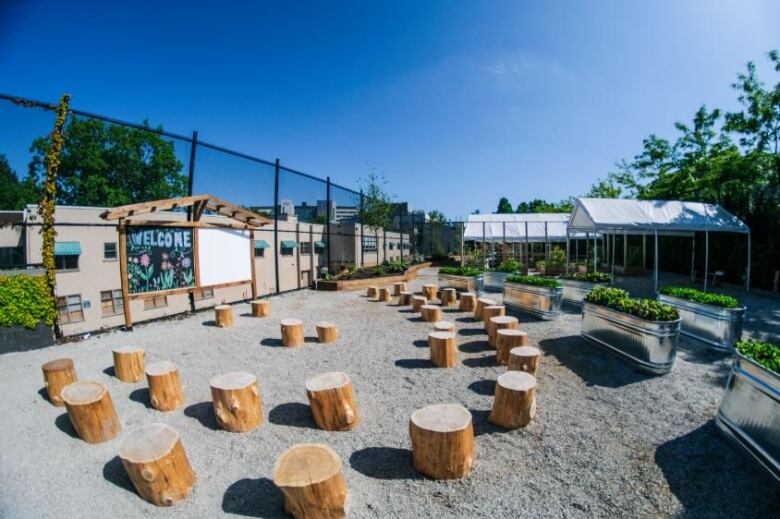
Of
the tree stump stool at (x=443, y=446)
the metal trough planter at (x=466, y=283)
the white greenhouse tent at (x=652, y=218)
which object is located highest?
the white greenhouse tent at (x=652, y=218)

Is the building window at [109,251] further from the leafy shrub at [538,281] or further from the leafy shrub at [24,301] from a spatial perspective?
the leafy shrub at [538,281]

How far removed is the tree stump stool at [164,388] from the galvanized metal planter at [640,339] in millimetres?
6526

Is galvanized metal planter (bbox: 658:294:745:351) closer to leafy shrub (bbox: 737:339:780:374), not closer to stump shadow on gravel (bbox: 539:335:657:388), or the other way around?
stump shadow on gravel (bbox: 539:335:657:388)

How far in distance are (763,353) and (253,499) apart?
202 inches

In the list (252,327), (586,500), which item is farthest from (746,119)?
(252,327)

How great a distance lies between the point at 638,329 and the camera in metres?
5.74

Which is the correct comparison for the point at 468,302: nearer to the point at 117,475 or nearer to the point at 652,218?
the point at 652,218

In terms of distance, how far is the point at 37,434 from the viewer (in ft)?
12.7

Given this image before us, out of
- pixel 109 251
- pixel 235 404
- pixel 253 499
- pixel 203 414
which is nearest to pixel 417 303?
pixel 203 414

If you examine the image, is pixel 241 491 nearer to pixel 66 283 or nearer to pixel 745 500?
pixel 745 500

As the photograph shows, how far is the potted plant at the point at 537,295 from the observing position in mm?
8875

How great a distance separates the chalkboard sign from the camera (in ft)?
23.7

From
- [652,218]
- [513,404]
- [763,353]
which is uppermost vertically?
[652,218]

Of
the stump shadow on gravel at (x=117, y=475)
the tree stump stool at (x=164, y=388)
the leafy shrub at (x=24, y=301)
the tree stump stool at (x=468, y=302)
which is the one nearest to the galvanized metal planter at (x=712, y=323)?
the tree stump stool at (x=468, y=302)
